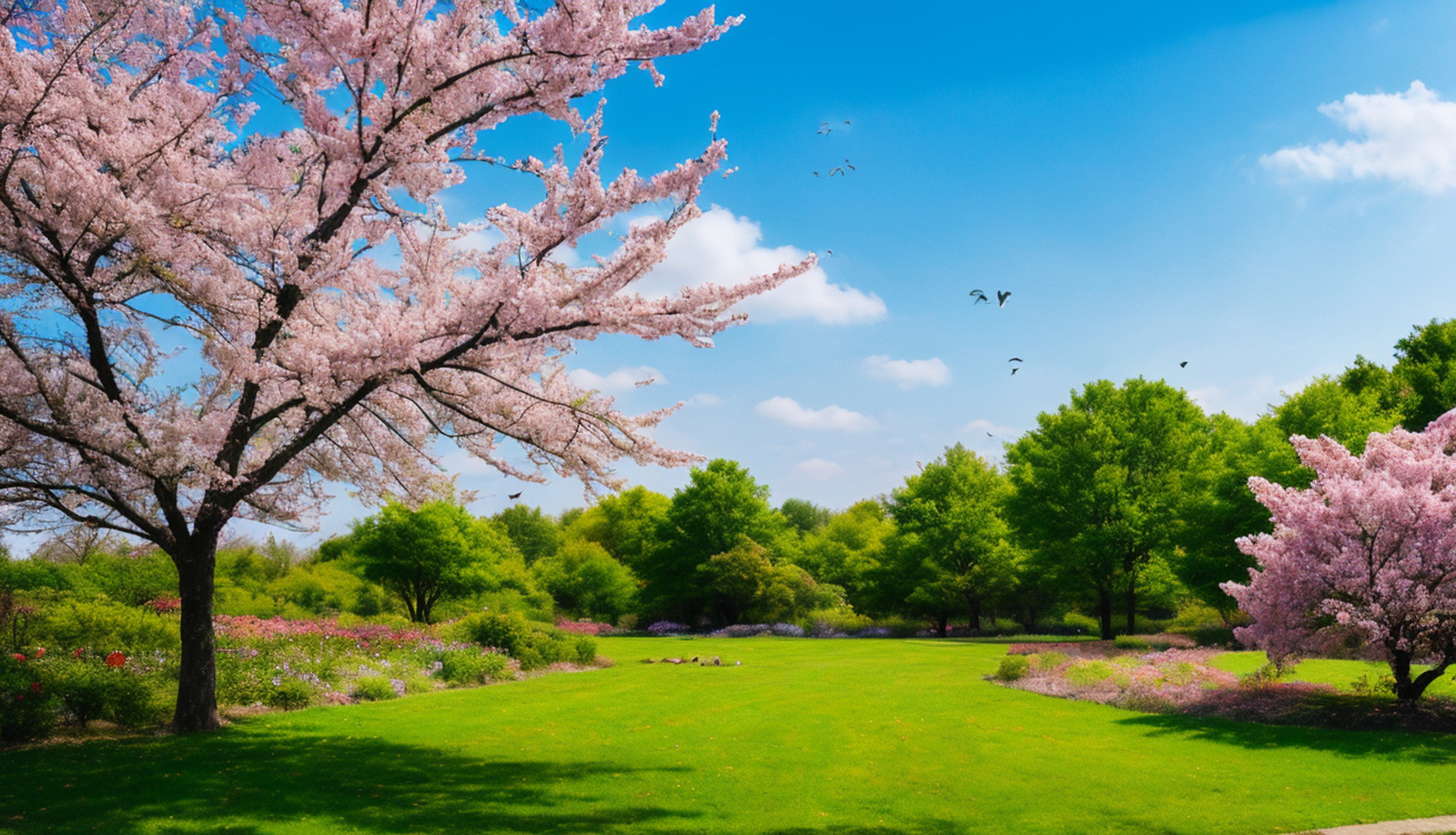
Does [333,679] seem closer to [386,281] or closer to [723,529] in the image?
[386,281]

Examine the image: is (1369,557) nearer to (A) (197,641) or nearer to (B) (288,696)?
(A) (197,641)

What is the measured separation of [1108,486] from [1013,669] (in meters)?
17.9

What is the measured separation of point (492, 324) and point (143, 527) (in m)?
6.69

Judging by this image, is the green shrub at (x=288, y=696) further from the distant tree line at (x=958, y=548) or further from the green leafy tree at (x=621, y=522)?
the green leafy tree at (x=621, y=522)

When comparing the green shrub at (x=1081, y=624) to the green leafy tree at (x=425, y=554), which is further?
the green shrub at (x=1081, y=624)

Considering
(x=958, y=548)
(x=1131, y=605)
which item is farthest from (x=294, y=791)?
(x=958, y=548)

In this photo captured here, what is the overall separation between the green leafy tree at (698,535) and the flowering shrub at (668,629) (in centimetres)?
163

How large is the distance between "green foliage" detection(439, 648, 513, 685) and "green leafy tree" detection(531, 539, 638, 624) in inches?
1288

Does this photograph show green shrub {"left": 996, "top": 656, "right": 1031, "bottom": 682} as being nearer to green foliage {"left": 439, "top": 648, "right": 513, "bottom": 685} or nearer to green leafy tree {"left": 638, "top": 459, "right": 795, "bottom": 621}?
green foliage {"left": 439, "top": 648, "right": 513, "bottom": 685}

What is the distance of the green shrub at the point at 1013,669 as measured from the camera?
1862 cm

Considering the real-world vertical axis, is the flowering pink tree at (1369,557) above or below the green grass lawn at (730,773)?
above

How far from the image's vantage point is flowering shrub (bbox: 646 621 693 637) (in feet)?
155

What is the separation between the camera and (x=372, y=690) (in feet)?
52.4

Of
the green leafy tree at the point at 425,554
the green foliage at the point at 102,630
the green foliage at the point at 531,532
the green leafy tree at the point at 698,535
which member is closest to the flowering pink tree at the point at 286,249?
the green foliage at the point at 102,630
